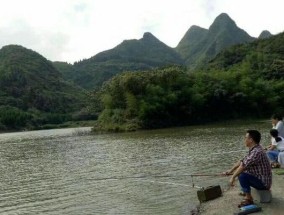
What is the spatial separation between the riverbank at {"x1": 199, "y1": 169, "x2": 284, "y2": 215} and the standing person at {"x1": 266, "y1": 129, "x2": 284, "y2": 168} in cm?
153

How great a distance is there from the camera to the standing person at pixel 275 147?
15.4 m

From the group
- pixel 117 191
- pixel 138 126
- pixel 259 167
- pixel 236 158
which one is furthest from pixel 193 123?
pixel 259 167

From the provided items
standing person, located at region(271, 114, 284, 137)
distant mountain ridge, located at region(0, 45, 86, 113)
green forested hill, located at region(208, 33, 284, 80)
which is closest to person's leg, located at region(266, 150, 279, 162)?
standing person, located at region(271, 114, 284, 137)

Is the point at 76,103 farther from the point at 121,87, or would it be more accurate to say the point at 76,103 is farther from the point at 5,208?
the point at 5,208

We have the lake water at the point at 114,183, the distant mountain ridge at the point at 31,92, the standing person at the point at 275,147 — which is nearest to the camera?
the lake water at the point at 114,183

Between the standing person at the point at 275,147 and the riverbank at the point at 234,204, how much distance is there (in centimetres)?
153

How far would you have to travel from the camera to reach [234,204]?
11875 millimetres

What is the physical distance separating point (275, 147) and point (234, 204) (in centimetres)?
468

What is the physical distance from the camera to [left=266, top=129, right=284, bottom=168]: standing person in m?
15.4

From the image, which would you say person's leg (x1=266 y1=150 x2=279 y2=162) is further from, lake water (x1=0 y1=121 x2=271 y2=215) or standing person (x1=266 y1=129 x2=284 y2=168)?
lake water (x1=0 y1=121 x2=271 y2=215)

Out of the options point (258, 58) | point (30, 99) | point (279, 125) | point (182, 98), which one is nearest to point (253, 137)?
point (279, 125)

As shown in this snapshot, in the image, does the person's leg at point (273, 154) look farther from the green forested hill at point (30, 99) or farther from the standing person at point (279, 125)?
the green forested hill at point (30, 99)

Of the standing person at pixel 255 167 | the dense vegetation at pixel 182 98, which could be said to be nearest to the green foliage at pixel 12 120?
the dense vegetation at pixel 182 98

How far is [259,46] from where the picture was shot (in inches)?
5266
